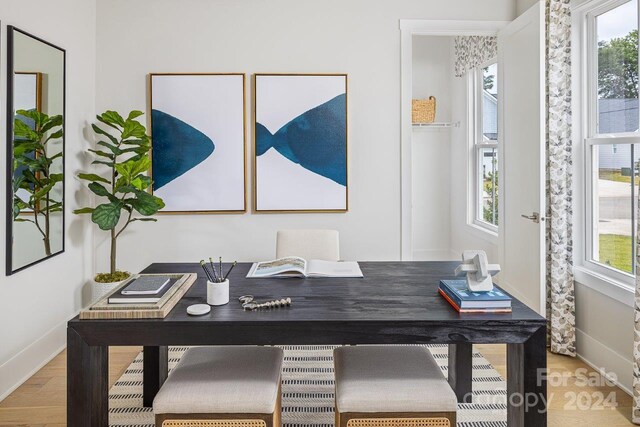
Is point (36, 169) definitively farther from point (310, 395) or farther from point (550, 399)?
point (550, 399)

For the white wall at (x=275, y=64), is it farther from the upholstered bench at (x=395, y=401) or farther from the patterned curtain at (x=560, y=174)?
the upholstered bench at (x=395, y=401)

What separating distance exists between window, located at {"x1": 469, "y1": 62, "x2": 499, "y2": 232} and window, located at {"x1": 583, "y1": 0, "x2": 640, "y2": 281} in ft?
5.29

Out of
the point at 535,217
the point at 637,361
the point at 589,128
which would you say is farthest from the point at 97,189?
the point at 637,361

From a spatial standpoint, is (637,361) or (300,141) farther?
(300,141)

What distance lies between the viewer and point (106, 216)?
10.9 feet

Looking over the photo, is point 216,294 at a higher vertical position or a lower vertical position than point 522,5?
lower

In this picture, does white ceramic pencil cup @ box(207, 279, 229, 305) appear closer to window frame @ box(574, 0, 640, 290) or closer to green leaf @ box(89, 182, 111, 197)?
green leaf @ box(89, 182, 111, 197)

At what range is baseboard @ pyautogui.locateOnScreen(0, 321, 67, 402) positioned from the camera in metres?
2.65

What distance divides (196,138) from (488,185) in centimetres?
286

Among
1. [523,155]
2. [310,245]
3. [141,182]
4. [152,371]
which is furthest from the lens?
[141,182]

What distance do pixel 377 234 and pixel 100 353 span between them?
8.53 ft

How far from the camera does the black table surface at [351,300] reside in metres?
1.60

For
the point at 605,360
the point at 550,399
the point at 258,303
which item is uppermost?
the point at 258,303

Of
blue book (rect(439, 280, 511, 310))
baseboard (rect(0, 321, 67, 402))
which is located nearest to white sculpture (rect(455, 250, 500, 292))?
blue book (rect(439, 280, 511, 310))
